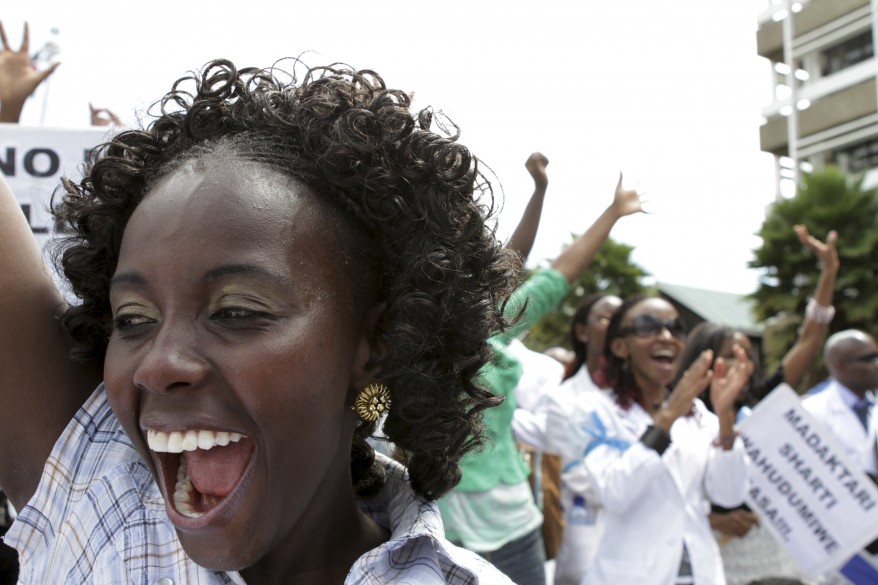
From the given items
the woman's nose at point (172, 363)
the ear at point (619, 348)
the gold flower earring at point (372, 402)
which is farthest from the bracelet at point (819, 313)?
the woman's nose at point (172, 363)

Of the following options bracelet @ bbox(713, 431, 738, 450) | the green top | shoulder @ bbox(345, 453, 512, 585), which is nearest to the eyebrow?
shoulder @ bbox(345, 453, 512, 585)

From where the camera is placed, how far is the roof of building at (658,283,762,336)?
44.8 m

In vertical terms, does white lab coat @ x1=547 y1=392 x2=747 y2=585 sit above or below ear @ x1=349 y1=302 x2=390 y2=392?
below

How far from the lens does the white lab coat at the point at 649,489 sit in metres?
3.91

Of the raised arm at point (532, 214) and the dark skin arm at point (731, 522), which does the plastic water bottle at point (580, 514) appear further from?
the raised arm at point (532, 214)

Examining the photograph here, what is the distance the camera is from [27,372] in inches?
58.7

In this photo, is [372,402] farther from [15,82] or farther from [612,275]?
[612,275]

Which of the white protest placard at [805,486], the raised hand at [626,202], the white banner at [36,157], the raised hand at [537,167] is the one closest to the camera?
the white banner at [36,157]

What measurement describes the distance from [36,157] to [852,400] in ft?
18.3

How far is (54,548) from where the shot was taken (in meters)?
1.43

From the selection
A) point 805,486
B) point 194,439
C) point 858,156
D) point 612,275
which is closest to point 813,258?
point 612,275

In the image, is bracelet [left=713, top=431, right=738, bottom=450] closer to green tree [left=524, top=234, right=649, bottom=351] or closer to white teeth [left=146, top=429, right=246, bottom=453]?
white teeth [left=146, top=429, right=246, bottom=453]

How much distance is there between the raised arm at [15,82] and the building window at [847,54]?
43011mm

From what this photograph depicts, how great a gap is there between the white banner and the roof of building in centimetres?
4126
